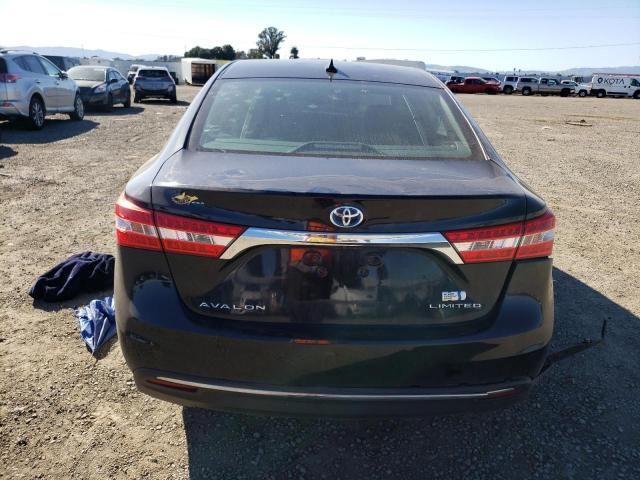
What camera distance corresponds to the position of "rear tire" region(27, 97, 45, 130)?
1174 centimetres

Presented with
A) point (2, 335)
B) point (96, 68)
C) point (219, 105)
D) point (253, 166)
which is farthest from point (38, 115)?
point (253, 166)

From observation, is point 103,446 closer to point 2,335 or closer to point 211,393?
point 211,393

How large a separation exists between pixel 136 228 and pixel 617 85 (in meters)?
52.0

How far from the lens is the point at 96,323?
10.8 feet

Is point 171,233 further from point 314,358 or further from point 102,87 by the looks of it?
point 102,87

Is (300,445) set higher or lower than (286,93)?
lower

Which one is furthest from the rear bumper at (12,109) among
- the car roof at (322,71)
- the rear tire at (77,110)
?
the car roof at (322,71)

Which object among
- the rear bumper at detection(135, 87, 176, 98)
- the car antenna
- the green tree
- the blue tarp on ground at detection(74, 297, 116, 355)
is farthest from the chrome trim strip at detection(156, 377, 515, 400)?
the green tree

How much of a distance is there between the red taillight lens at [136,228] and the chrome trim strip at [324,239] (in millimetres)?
295

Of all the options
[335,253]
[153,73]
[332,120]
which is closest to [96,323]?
[332,120]

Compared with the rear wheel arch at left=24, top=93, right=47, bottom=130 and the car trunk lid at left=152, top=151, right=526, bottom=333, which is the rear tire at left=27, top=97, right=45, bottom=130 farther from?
the car trunk lid at left=152, top=151, right=526, bottom=333

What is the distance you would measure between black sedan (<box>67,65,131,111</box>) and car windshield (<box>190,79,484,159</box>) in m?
15.7

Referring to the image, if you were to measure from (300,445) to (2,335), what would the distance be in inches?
84.3

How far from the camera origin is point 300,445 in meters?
2.46
